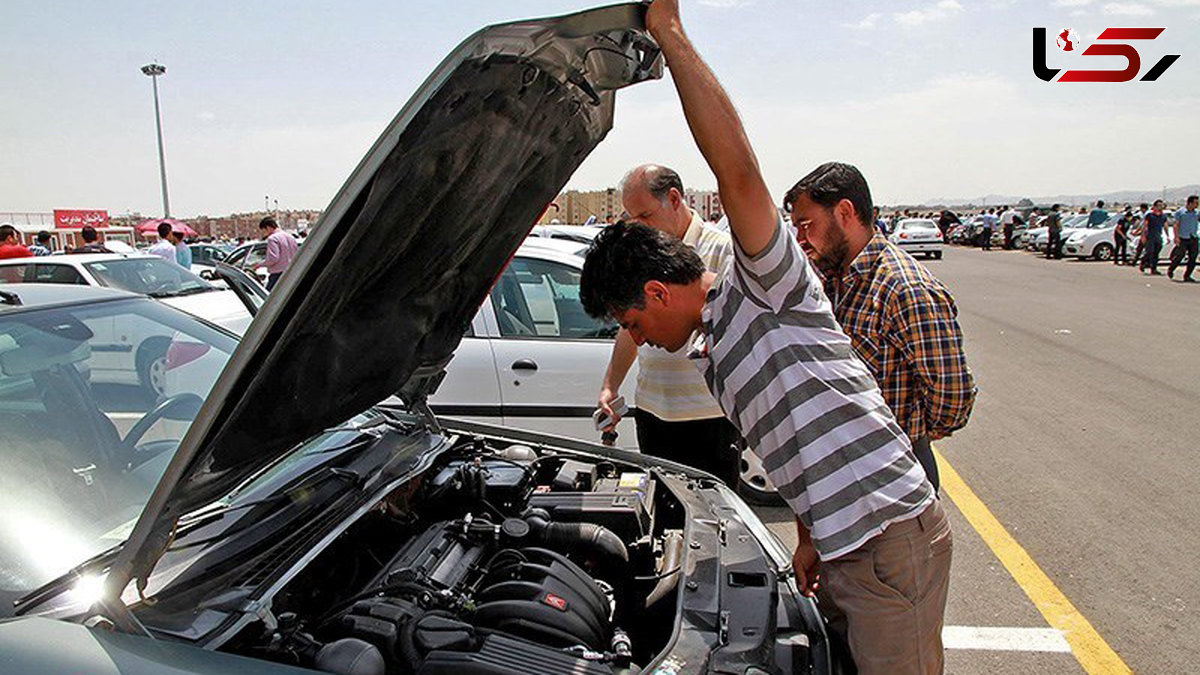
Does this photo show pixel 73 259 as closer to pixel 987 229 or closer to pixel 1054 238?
pixel 1054 238

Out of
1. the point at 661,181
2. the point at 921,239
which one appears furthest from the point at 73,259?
the point at 921,239

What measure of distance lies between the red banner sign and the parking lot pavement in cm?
4630

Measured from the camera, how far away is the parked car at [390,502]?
1.59m

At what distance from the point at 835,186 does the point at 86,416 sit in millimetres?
2548

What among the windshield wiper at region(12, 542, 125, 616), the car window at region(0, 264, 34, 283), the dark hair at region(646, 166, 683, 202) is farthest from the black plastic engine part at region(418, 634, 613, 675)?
the car window at region(0, 264, 34, 283)

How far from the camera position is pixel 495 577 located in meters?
2.10

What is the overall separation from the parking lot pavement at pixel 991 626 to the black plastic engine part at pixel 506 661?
212cm

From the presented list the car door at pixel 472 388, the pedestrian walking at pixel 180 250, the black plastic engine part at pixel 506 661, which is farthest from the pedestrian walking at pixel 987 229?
the black plastic engine part at pixel 506 661

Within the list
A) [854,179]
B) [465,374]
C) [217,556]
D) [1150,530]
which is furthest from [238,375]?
[1150,530]

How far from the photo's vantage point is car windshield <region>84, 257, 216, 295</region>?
849 cm

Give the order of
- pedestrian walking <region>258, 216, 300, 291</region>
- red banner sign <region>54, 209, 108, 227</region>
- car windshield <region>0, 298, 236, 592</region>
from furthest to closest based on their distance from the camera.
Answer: red banner sign <region>54, 209, 108, 227</region> → pedestrian walking <region>258, 216, 300, 291</region> → car windshield <region>0, 298, 236, 592</region>

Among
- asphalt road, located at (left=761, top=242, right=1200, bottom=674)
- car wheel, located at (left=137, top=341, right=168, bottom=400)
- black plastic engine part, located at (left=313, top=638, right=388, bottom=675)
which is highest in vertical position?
car wheel, located at (left=137, top=341, right=168, bottom=400)

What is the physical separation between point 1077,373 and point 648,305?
813 centimetres

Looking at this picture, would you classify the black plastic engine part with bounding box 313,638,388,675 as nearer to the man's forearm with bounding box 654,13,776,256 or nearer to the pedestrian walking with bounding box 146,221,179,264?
the man's forearm with bounding box 654,13,776,256
